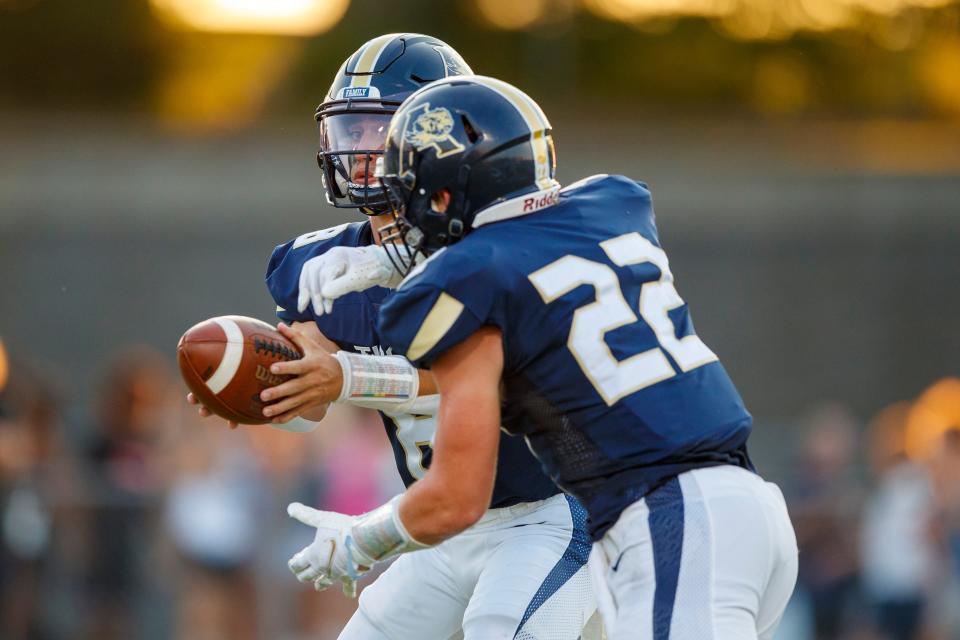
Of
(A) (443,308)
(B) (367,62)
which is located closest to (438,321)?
(A) (443,308)

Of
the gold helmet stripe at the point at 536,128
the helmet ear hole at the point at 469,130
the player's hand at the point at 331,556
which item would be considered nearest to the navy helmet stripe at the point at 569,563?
Result: the player's hand at the point at 331,556

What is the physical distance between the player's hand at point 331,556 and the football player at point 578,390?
0.03 meters

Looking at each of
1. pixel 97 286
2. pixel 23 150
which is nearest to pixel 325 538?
pixel 97 286

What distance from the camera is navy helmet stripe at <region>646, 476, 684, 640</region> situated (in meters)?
3.05

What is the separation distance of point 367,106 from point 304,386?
3.16ft

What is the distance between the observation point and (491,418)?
306 cm

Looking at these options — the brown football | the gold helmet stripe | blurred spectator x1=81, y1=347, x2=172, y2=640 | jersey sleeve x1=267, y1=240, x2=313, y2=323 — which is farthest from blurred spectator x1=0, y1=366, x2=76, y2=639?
the gold helmet stripe

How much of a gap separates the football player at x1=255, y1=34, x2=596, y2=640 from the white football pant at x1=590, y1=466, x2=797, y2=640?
541 millimetres

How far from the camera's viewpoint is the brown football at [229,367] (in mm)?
3521

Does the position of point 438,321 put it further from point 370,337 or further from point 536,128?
point 370,337

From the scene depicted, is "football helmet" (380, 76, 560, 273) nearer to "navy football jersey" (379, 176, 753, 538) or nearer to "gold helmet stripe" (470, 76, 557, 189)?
"gold helmet stripe" (470, 76, 557, 189)

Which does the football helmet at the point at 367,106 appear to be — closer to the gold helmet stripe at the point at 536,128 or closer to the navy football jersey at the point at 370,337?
the navy football jersey at the point at 370,337

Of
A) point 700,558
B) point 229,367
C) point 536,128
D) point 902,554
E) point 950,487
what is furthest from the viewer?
point 902,554

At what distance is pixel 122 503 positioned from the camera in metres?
8.12
